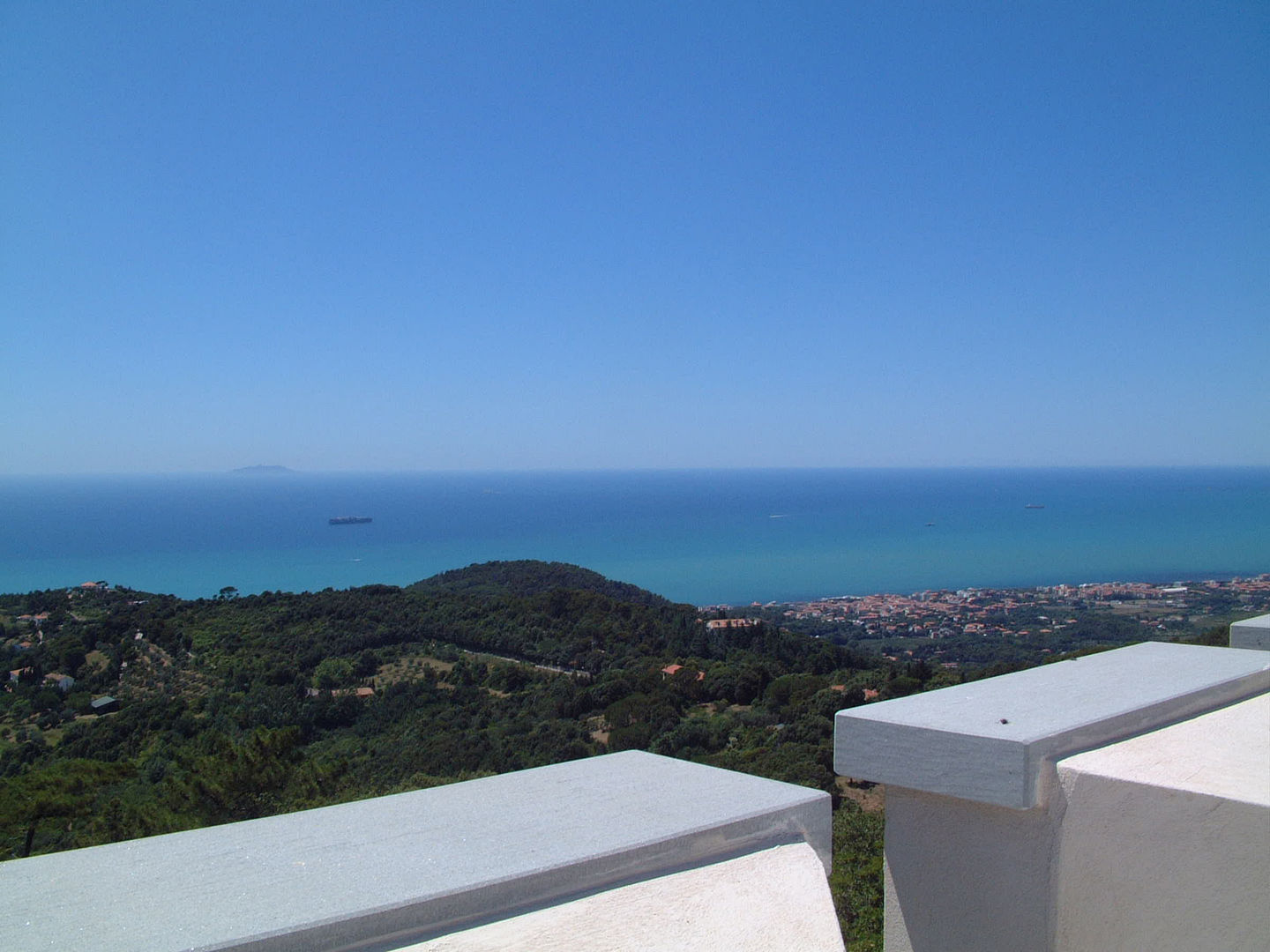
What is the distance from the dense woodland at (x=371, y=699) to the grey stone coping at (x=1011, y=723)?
235 cm

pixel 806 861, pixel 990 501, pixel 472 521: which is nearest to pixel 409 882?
pixel 806 861

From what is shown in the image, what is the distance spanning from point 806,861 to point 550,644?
20.8m

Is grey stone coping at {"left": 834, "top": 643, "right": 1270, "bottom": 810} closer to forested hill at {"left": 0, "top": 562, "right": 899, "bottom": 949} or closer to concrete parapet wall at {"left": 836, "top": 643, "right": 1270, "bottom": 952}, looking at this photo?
concrete parapet wall at {"left": 836, "top": 643, "right": 1270, "bottom": 952}

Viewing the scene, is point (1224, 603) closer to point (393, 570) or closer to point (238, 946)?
point (238, 946)

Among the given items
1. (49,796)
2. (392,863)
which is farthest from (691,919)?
(49,796)

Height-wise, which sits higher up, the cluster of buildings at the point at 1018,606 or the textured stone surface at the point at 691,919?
the textured stone surface at the point at 691,919

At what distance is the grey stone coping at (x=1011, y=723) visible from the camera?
123 cm

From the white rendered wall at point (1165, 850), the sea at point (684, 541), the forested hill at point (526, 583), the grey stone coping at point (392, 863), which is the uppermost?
the grey stone coping at point (392, 863)

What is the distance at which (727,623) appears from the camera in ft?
76.1

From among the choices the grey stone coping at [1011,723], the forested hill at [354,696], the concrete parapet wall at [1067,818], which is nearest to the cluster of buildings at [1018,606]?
the forested hill at [354,696]

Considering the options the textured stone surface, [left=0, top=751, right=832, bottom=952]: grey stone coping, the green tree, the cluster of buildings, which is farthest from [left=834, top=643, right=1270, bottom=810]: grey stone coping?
the cluster of buildings

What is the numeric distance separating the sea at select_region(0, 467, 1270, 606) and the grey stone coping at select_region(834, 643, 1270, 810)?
37592mm

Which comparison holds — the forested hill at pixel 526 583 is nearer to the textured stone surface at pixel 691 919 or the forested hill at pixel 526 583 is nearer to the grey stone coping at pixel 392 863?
the grey stone coping at pixel 392 863

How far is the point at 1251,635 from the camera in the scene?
2.12 metres
